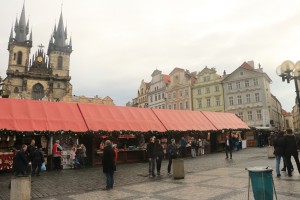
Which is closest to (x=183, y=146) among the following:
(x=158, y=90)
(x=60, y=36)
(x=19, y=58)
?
(x=158, y=90)

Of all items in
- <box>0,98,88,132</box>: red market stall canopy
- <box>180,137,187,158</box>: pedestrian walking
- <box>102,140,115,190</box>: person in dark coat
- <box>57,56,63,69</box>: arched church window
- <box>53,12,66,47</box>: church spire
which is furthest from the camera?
<box>53,12,66,47</box>: church spire

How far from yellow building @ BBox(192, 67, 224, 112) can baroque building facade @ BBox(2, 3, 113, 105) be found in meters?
28.3

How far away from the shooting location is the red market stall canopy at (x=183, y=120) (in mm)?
21875

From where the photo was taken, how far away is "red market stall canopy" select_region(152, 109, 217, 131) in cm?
2188

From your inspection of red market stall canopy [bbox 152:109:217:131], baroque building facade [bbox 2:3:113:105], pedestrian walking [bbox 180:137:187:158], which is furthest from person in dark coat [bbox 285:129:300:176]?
baroque building facade [bbox 2:3:113:105]

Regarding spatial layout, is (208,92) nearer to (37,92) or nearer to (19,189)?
(37,92)

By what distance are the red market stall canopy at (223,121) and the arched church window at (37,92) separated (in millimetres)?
49523

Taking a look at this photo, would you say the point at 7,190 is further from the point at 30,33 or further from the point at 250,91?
the point at 30,33

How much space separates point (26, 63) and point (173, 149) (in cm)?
6351

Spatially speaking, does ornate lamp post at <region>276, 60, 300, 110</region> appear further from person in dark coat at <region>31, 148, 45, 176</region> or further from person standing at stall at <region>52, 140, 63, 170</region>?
person standing at stall at <region>52, 140, 63, 170</region>

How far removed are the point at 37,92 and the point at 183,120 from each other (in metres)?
51.5

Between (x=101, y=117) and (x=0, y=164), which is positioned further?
(x=101, y=117)

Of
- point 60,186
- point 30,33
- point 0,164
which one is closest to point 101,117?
point 0,164

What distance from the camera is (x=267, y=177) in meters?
5.67
